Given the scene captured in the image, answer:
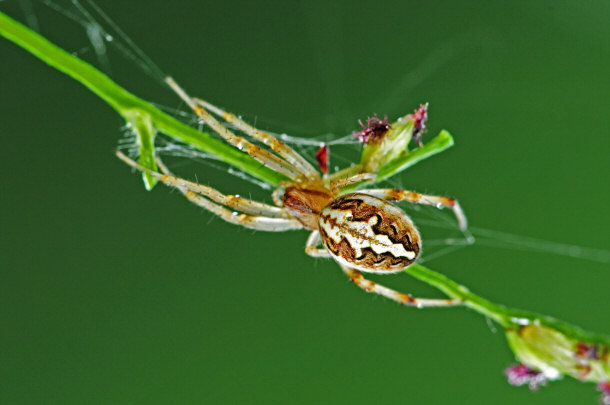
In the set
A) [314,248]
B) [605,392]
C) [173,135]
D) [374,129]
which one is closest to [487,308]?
[605,392]

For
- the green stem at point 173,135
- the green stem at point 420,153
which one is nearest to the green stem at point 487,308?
the green stem at point 173,135

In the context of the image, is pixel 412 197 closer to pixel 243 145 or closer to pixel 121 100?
pixel 243 145

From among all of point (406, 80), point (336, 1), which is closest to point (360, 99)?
point (406, 80)

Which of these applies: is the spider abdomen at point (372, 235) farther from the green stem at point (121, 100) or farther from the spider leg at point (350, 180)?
the green stem at point (121, 100)

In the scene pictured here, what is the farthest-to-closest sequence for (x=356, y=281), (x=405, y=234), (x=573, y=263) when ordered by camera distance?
(x=573, y=263) < (x=356, y=281) < (x=405, y=234)

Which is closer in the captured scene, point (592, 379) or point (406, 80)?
point (592, 379)

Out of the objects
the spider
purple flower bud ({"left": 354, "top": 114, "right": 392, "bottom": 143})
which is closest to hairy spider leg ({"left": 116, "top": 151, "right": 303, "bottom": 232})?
the spider

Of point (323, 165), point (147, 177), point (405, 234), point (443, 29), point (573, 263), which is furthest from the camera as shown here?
point (443, 29)

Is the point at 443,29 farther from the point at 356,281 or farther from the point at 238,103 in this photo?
the point at 356,281
